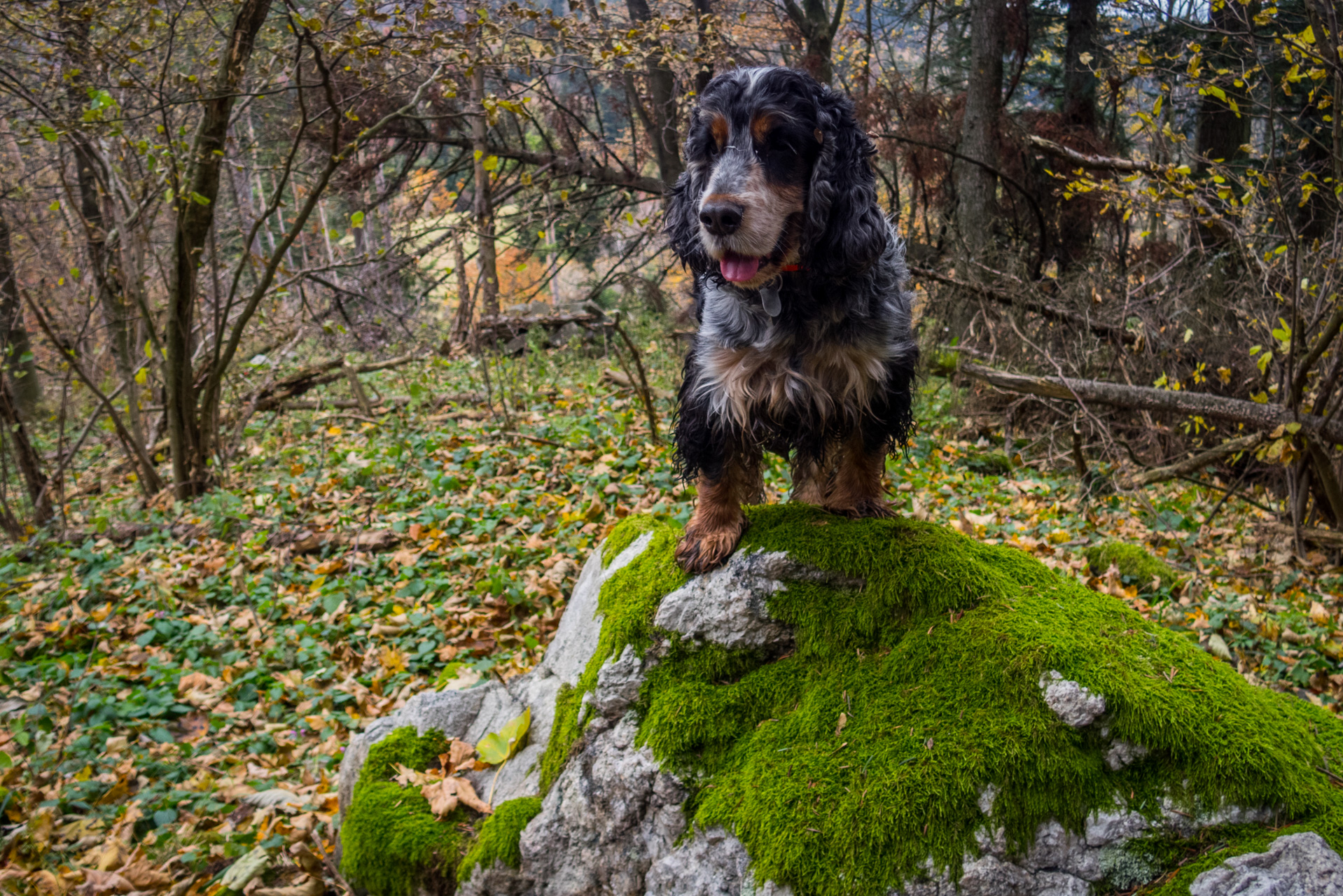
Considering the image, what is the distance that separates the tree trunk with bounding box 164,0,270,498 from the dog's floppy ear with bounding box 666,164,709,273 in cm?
399

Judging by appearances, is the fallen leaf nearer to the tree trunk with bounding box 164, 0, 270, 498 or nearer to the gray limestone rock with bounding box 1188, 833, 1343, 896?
the gray limestone rock with bounding box 1188, 833, 1343, 896

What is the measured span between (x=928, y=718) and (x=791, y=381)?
1220 mm

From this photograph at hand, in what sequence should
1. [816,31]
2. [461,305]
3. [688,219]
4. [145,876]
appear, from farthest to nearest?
[816,31] < [461,305] < [145,876] < [688,219]

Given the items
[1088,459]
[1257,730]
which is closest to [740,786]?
[1257,730]

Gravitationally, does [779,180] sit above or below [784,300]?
above

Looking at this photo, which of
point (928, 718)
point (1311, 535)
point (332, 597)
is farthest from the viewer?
point (332, 597)

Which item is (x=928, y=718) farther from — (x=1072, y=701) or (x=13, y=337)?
(x=13, y=337)

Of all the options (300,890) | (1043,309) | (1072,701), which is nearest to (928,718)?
(1072,701)

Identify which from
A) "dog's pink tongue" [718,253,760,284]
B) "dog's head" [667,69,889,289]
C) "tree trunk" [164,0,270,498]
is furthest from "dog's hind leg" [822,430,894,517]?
"tree trunk" [164,0,270,498]

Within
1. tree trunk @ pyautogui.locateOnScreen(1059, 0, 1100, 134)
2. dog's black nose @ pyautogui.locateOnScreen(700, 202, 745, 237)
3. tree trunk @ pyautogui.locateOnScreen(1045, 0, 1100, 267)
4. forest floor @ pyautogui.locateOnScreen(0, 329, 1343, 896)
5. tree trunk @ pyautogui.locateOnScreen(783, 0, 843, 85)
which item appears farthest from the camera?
tree trunk @ pyautogui.locateOnScreen(783, 0, 843, 85)

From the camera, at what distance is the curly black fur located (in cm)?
275

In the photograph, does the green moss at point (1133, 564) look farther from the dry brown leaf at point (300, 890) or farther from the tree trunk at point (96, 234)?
the tree trunk at point (96, 234)

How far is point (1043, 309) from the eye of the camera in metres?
7.88

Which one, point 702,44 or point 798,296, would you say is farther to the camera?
point 702,44
